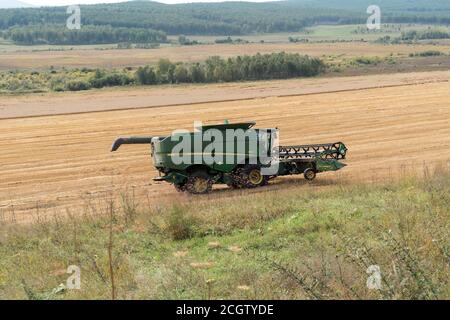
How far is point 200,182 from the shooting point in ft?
55.2

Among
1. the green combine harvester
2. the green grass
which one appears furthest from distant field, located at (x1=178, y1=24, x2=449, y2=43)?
the green grass

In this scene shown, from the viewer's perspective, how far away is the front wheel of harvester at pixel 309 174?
17422 mm

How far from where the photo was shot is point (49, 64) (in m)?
70.6

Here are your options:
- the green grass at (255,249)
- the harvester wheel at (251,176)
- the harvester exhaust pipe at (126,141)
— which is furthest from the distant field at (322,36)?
the green grass at (255,249)

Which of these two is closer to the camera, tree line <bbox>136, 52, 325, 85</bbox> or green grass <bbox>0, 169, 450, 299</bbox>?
green grass <bbox>0, 169, 450, 299</bbox>

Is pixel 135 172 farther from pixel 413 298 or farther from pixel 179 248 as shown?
pixel 413 298

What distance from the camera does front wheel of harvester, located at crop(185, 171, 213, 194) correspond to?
55.1 ft

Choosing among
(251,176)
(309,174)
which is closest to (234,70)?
(309,174)

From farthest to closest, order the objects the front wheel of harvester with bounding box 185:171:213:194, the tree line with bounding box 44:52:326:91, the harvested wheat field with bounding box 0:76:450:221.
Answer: the tree line with bounding box 44:52:326:91
the harvested wheat field with bounding box 0:76:450:221
the front wheel of harvester with bounding box 185:171:213:194

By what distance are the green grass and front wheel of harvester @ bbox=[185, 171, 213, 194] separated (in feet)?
9.91

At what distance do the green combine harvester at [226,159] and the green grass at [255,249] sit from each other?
2896 millimetres

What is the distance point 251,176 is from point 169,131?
10.9m

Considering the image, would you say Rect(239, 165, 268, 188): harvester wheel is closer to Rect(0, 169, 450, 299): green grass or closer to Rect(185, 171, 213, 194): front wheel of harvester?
Rect(185, 171, 213, 194): front wheel of harvester
